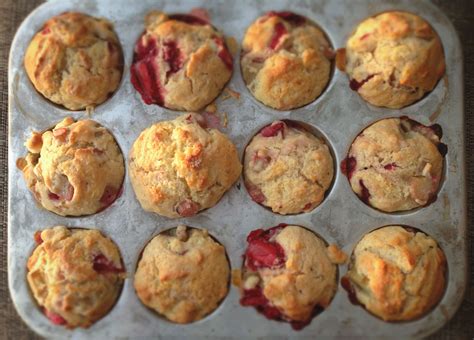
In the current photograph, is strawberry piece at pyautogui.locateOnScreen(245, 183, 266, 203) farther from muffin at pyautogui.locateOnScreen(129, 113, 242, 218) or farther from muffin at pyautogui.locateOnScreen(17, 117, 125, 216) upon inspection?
muffin at pyautogui.locateOnScreen(17, 117, 125, 216)

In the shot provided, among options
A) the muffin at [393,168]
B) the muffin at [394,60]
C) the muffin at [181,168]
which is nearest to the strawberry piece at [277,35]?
the muffin at [394,60]

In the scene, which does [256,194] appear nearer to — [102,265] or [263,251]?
[263,251]

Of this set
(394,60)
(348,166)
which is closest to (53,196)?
(348,166)

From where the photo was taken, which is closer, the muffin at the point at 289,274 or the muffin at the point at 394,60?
the muffin at the point at 289,274

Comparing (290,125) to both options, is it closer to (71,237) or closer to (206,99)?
(206,99)

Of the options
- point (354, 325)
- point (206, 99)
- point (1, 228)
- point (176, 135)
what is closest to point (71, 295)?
point (1, 228)

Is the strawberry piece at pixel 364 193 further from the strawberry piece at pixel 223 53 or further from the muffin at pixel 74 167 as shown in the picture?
the muffin at pixel 74 167
